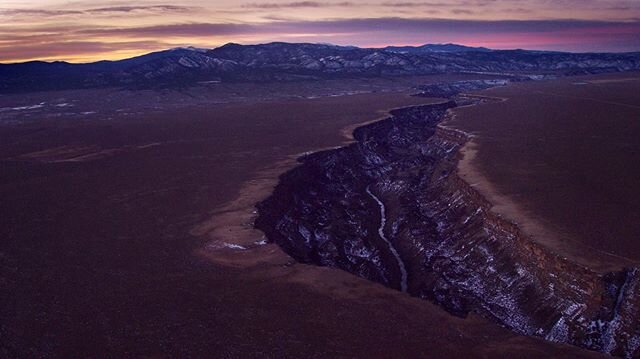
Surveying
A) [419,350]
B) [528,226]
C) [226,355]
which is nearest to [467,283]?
[528,226]

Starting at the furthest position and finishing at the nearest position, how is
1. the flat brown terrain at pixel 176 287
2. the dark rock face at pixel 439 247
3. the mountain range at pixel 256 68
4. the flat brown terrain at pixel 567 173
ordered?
the mountain range at pixel 256 68 → the flat brown terrain at pixel 567 173 → the dark rock face at pixel 439 247 → the flat brown terrain at pixel 176 287

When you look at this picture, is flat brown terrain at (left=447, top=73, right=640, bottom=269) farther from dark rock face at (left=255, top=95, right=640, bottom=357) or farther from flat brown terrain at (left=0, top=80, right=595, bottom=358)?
flat brown terrain at (left=0, top=80, right=595, bottom=358)

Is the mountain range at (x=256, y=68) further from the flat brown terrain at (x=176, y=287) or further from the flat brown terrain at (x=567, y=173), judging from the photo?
the flat brown terrain at (x=176, y=287)

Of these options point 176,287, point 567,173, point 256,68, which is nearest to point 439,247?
point 567,173

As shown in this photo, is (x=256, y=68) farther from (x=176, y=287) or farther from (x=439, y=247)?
(x=176, y=287)

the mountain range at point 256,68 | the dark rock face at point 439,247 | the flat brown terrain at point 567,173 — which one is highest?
the mountain range at point 256,68

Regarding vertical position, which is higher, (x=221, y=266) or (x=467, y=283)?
(x=221, y=266)

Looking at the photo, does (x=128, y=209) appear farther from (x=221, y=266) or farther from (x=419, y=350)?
(x=419, y=350)

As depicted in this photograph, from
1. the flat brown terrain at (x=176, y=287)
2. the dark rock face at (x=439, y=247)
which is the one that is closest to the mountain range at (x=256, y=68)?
the dark rock face at (x=439, y=247)
